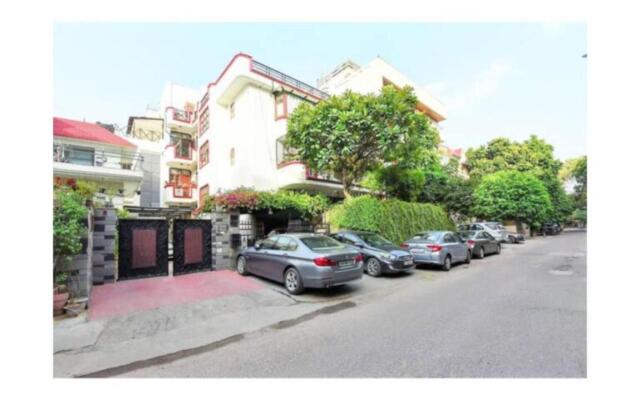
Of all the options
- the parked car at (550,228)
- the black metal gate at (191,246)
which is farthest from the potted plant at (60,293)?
the parked car at (550,228)

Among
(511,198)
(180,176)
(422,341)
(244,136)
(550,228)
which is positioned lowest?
(550,228)

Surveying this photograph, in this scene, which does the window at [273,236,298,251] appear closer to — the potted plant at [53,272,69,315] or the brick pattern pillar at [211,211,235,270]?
the brick pattern pillar at [211,211,235,270]

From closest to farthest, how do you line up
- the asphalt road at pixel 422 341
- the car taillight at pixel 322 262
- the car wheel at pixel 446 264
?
the asphalt road at pixel 422 341, the car taillight at pixel 322 262, the car wheel at pixel 446 264

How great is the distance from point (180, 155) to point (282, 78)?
10442 millimetres

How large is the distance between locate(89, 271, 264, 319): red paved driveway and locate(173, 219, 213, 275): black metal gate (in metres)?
0.38

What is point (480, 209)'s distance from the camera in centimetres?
2473

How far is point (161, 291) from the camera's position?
7234mm

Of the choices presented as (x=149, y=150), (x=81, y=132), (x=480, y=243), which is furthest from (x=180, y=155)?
(x=480, y=243)

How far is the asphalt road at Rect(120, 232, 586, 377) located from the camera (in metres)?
3.45

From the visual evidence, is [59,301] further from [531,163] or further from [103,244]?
[531,163]

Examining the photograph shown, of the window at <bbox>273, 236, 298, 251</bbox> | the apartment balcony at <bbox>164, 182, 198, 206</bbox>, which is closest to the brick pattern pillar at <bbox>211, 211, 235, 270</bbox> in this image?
the window at <bbox>273, 236, 298, 251</bbox>

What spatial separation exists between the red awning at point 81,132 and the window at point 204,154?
175 inches

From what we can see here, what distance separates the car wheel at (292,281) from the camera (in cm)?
696

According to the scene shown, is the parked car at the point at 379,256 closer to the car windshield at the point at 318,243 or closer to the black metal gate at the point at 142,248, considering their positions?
the car windshield at the point at 318,243
